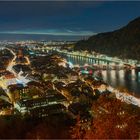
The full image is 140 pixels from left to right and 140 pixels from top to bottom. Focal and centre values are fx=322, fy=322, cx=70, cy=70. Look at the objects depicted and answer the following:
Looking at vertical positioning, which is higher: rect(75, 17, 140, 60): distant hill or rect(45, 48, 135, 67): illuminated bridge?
rect(75, 17, 140, 60): distant hill

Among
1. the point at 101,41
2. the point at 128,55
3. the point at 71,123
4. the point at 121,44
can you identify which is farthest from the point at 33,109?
the point at 101,41

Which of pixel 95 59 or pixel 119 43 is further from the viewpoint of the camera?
pixel 119 43

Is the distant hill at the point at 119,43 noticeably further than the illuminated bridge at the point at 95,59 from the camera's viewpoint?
Yes

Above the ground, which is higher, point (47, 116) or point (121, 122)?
point (121, 122)

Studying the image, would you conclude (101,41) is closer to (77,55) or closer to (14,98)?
(77,55)

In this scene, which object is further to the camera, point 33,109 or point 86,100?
point 86,100

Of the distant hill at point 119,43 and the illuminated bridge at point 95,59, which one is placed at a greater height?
the distant hill at point 119,43

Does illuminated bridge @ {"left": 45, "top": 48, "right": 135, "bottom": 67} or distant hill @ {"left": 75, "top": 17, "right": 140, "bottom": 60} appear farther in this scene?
distant hill @ {"left": 75, "top": 17, "right": 140, "bottom": 60}

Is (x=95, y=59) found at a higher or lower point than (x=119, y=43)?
lower
